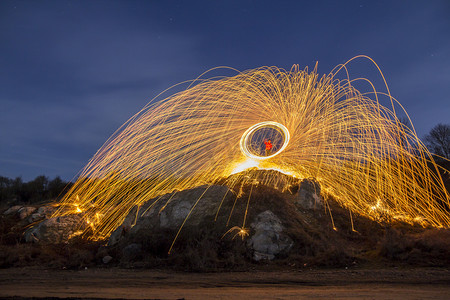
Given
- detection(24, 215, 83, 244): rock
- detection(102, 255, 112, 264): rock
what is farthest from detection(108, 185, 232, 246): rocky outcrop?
detection(24, 215, 83, 244): rock

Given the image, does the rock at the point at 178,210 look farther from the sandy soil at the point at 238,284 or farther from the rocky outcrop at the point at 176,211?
the sandy soil at the point at 238,284

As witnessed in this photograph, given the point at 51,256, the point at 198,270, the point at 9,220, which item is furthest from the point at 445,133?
the point at 9,220

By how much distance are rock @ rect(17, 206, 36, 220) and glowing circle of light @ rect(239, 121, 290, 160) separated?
15.5m

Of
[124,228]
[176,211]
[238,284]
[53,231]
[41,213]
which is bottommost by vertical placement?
Result: [238,284]

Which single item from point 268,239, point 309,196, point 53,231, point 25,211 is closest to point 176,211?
point 268,239

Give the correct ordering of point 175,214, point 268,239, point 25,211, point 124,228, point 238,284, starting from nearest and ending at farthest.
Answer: point 238,284 < point 268,239 < point 175,214 < point 124,228 < point 25,211

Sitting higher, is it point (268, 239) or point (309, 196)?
point (309, 196)

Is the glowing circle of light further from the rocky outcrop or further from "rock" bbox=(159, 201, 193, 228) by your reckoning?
"rock" bbox=(159, 201, 193, 228)

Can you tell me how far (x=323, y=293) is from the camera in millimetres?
6398

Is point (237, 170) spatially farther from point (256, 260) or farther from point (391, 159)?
point (391, 159)

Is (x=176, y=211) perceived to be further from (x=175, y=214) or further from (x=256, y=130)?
(x=256, y=130)

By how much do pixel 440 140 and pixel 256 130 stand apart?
3150cm

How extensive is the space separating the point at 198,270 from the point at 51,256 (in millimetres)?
7540

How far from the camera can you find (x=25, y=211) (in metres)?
19.1
